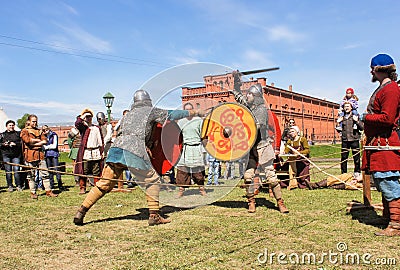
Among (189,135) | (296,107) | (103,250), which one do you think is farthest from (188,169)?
(296,107)

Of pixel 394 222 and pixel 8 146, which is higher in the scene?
pixel 8 146

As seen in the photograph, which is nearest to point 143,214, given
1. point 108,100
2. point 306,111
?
point 108,100

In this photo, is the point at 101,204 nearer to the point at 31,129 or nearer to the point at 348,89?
the point at 31,129

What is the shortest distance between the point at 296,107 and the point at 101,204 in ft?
164

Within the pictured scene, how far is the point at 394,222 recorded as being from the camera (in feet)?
14.7

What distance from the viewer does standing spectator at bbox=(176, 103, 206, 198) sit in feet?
25.5

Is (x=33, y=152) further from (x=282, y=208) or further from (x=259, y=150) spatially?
(x=282, y=208)

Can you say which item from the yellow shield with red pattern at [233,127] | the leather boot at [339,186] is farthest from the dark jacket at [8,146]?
the leather boot at [339,186]

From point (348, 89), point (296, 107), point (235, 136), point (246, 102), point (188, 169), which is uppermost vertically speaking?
point (296, 107)

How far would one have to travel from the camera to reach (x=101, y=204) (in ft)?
24.0

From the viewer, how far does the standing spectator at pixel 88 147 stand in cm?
→ 879

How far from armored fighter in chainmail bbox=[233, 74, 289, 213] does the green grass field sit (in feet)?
1.06

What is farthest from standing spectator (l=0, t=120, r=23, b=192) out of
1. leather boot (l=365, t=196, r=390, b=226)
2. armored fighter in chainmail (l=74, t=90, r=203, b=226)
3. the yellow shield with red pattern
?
leather boot (l=365, t=196, r=390, b=226)
